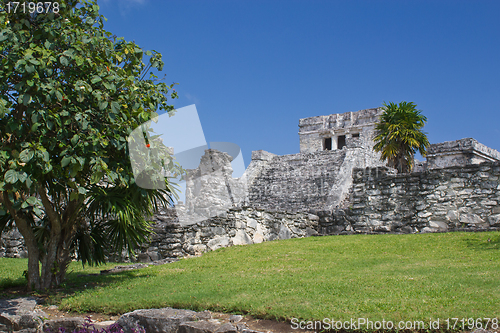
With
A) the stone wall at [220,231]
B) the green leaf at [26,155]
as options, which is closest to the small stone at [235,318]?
the green leaf at [26,155]

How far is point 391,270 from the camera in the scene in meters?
6.83

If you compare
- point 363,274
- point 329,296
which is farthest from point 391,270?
point 329,296

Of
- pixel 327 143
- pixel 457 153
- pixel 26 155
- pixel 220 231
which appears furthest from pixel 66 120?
pixel 327 143

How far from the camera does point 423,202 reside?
37.1ft

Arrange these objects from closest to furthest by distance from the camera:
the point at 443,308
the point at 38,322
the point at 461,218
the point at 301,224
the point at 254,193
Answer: the point at 443,308 < the point at 38,322 < the point at 461,218 < the point at 301,224 < the point at 254,193

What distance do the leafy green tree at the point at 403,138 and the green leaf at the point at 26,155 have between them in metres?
12.6

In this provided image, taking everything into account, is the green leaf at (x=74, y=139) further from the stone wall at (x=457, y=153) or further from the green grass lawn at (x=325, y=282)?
the stone wall at (x=457, y=153)

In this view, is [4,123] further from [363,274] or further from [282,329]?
[363,274]

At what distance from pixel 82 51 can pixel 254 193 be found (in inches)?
564

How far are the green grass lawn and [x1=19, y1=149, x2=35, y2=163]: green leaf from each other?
2.12m

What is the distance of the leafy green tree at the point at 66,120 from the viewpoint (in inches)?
218

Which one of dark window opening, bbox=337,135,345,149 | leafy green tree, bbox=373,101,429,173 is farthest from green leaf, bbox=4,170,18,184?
dark window opening, bbox=337,135,345,149

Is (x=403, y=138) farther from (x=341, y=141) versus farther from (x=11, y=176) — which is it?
(x=341, y=141)

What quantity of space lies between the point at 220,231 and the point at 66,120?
A: 552 cm
